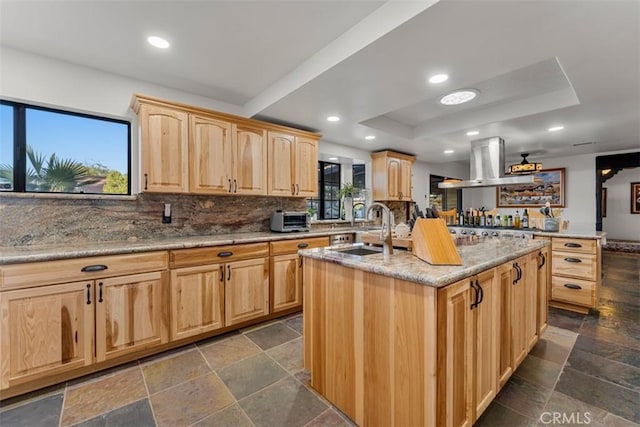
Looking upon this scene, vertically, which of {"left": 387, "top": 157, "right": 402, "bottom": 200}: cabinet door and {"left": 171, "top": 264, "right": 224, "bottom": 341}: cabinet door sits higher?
{"left": 387, "top": 157, "right": 402, "bottom": 200}: cabinet door

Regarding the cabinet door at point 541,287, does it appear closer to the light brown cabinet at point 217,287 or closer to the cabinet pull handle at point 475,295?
the cabinet pull handle at point 475,295

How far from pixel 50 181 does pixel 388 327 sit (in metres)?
3.04

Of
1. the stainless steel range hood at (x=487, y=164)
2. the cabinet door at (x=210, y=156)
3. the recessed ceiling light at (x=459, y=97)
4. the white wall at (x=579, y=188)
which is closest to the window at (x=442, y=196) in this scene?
the white wall at (x=579, y=188)

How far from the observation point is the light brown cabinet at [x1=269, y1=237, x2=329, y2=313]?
2.94 m

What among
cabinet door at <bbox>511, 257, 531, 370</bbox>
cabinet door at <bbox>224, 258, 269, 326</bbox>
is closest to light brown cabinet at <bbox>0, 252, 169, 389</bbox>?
cabinet door at <bbox>224, 258, 269, 326</bbox>

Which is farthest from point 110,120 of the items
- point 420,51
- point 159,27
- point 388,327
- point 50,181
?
point 388,327

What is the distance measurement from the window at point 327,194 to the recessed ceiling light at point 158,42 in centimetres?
285

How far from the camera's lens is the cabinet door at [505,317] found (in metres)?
1.64

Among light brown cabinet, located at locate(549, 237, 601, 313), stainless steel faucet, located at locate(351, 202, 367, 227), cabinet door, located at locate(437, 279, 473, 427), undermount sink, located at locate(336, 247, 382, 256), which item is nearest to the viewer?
cabinet door, located at locate(437, 279, 473, 427)

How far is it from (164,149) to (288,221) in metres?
1.51

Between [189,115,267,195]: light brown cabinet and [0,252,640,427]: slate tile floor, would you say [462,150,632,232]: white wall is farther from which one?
[189,115,267,195]: light brown cabinet

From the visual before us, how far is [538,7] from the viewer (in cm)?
147

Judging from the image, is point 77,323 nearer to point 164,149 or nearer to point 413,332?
point 164,149

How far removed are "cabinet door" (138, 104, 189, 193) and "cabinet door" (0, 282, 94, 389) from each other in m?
1.03
